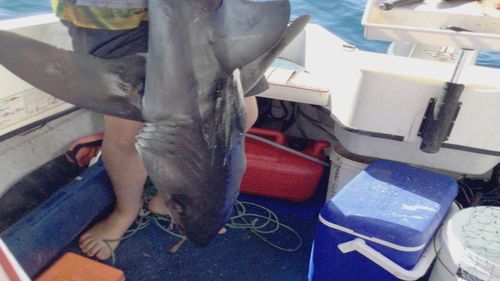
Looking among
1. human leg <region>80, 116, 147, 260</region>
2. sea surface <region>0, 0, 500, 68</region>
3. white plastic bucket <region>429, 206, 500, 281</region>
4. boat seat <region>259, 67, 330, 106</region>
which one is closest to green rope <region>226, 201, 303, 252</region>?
human leg <region>80, 116, 147, 260</region>

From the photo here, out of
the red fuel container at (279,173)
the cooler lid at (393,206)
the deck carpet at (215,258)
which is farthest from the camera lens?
the red fuel container at (279,173)

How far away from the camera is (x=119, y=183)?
2.21 m

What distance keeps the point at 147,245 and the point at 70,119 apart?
0.88 m

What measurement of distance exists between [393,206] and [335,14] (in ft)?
18.8

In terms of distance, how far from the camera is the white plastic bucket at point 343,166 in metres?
2.51

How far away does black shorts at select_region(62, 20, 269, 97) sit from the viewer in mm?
1516

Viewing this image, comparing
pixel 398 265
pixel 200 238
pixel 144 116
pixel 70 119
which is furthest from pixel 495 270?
pixel 70 119

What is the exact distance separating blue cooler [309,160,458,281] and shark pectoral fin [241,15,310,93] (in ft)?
2.54

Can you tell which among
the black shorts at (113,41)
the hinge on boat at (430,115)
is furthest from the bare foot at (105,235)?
the hinge on boat at (430,115)

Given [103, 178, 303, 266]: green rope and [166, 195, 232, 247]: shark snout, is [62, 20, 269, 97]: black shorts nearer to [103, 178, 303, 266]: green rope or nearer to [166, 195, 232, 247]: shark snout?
[166, 195, 232, 247]: shark snout

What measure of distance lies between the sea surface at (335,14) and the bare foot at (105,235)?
157 inches

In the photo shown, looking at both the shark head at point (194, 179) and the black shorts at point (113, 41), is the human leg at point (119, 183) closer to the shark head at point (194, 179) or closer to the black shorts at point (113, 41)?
the black shorts at point (113, 41)

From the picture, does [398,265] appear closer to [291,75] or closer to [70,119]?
[291,75]

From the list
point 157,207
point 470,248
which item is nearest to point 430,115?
point 470,248
